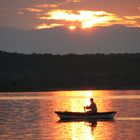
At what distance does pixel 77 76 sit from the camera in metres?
192

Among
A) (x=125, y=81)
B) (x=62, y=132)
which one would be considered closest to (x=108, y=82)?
(x=125, y=81)

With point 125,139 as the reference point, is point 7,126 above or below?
above

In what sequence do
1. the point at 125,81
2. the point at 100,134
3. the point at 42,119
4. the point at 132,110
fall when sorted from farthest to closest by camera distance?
the point at 125,81 → the point at 132,110 → the point at 42,119 → the point at 100,134

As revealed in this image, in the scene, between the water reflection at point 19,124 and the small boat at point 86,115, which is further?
the small boat at point 86,115

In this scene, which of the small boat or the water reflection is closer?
the water reflection

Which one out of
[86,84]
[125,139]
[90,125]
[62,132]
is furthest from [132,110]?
[86,84]

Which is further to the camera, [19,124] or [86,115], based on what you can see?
[86,115]

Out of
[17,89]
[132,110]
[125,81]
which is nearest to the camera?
[132,110]

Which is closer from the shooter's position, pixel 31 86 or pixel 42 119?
pixel 42 119

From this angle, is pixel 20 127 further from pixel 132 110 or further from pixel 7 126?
pixel 132 110

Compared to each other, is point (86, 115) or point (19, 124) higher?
point (86, 115)

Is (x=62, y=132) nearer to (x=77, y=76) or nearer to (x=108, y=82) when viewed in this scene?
(x=108, y=82)

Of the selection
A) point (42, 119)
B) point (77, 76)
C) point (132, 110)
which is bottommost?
point (42, 119)

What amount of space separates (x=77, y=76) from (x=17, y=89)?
26.7 meters
